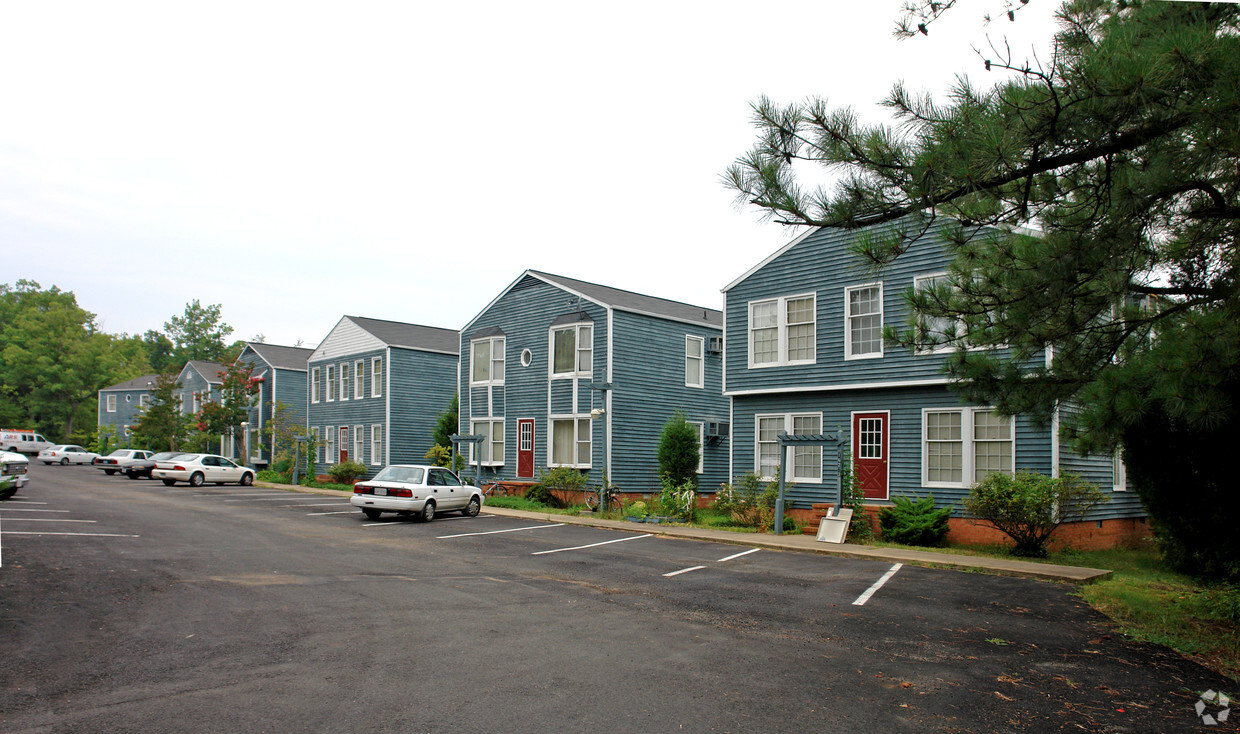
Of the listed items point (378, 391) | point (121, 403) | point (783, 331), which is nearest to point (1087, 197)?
point (783, 331)

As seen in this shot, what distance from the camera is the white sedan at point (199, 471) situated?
118 ft

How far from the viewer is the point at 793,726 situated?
5.79m

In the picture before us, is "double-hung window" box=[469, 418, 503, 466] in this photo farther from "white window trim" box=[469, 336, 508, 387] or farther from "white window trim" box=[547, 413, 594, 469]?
"white window trim" box=[547, 413, 594, 469]

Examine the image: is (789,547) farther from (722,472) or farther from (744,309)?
(722,472)

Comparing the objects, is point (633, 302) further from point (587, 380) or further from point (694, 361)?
point (587, 380)

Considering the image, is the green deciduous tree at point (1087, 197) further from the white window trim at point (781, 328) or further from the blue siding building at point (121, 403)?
the blue siding building at point (121, 403)

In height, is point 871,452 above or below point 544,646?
above

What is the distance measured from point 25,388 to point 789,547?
90182 millimetres

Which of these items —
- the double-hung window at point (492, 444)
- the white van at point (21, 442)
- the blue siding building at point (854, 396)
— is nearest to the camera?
the blue siding building at point (854, 396)

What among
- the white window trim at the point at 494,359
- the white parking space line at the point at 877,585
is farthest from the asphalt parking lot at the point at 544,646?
the white window trim at the point at 494,359

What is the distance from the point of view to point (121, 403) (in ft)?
242

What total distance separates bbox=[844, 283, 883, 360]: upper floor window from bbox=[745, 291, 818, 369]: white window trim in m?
0.95

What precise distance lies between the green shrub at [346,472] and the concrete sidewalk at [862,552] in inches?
701

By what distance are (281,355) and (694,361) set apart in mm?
30752
